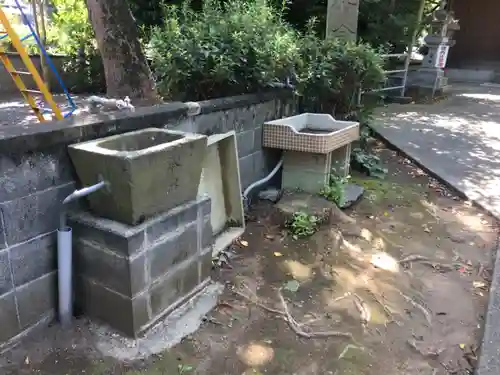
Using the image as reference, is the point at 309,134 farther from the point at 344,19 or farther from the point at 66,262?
the point at 66,262

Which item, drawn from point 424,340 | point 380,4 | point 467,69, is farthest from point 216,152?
point 467,69

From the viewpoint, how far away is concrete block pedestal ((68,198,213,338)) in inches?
90.1

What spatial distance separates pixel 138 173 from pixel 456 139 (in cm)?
628

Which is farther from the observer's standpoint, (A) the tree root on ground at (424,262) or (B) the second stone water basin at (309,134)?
(B) the second stone water basin at (309,134)

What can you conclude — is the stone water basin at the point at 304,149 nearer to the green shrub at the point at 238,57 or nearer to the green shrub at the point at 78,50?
the green shrub at the point at 238,57

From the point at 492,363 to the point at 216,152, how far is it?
2.25 m

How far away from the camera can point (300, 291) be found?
2.96 m

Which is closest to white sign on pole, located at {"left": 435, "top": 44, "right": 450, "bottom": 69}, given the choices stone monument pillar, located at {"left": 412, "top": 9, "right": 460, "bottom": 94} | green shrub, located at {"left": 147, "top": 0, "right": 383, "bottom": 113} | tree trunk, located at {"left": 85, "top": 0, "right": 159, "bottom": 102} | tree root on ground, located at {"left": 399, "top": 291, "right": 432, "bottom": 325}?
stone monument pillar, located at {"left": 412, "top": 9, "right": 460, "bottom": 94}

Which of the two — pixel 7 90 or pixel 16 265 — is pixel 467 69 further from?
pixel 16 265

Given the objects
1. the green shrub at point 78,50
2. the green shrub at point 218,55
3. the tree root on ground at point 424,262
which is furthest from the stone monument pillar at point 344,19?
the green shrub at point 78,50

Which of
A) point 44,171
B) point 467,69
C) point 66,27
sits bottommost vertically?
point 467,69

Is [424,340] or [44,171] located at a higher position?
[44,171]

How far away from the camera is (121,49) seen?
496 cm

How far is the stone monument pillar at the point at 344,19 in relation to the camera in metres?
5.56
